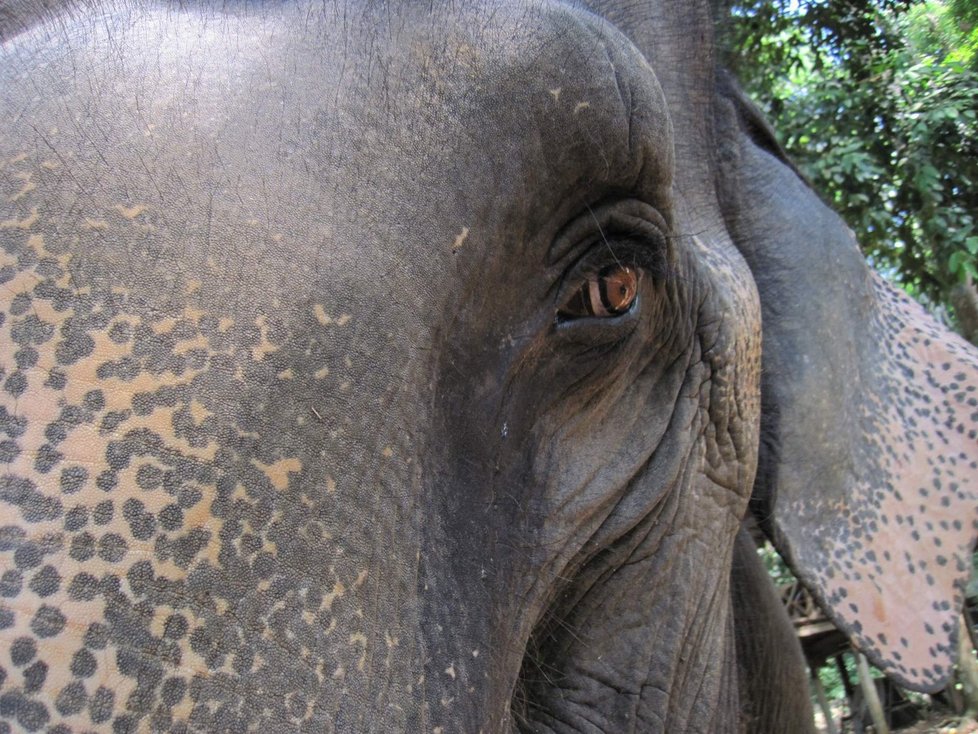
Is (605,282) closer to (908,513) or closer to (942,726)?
(908,513)

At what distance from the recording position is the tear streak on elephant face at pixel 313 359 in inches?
33.0

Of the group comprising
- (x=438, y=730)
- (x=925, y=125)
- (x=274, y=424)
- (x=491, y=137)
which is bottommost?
(x=438, y=730)

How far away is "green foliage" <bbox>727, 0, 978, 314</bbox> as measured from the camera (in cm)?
429

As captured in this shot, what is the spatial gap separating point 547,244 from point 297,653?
58cm

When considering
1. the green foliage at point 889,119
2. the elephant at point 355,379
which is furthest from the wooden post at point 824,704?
the elephant at point 355,379

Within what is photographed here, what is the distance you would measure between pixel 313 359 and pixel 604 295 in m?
0.55

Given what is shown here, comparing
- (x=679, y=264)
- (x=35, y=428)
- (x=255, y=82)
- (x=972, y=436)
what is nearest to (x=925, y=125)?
(x=972, y=436)

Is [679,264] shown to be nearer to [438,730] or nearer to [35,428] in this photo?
[438,730]

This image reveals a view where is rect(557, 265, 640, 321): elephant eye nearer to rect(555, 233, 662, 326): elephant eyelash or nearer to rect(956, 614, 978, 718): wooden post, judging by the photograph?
rect(555, 233, 662, 326): elephant eyelash

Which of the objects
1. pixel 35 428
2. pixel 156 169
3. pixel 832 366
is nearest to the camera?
pixel 35 428

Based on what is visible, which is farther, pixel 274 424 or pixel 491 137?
pixel 491 137

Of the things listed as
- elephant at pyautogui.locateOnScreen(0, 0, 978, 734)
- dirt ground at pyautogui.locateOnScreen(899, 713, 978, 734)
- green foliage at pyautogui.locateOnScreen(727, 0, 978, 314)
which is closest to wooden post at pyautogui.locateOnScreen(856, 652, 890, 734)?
dirt ground at pyautogui.locateOnScreen(899, 713, 978, 734)

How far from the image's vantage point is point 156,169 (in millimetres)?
972

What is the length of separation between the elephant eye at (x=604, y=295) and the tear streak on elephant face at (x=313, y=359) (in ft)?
0.04
